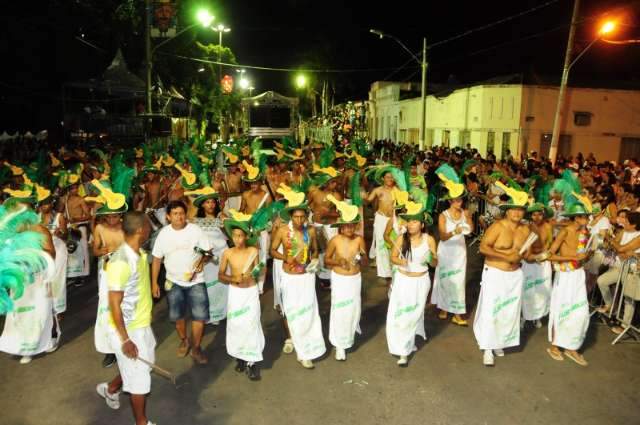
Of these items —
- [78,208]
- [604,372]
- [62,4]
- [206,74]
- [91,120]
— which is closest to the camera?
[604,372]

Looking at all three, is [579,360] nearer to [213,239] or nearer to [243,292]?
[243,292]

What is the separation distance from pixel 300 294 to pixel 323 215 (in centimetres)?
300

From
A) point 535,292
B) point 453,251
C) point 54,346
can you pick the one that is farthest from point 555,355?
Answer: point 54,346

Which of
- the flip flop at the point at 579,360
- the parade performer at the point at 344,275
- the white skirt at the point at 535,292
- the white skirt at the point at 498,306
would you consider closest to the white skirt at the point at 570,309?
the flip flop at the point at 579,360

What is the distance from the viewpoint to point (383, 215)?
907 centimetres

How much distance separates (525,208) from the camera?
591 centimetres

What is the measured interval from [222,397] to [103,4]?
26437 mm

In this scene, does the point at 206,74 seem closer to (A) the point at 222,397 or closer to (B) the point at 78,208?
(B) the point at 78,208

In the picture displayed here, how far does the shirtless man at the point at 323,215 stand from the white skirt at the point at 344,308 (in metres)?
2.52

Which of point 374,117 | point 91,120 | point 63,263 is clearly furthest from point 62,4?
point 374,117

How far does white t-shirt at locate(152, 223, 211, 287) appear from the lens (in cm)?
573

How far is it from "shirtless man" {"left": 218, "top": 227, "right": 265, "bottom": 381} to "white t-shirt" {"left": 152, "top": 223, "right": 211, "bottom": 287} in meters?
0.40

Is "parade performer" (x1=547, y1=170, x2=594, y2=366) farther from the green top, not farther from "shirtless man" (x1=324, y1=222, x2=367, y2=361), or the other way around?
the green top

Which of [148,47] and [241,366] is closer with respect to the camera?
[241,366]
